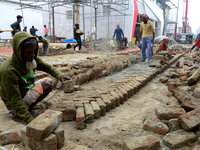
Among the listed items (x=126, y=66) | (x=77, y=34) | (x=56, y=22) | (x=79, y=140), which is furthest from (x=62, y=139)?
(x=56, y=22)

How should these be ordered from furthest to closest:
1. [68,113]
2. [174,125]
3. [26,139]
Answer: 1. [68,113]
2. [174,125]
3. [26,139]

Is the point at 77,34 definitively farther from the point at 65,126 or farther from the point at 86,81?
the point at 65,126

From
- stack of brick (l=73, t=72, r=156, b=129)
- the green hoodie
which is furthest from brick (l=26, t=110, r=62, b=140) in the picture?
stack of brick (l=73, t=72, r=156, b=129)

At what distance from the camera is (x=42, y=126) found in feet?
4.69

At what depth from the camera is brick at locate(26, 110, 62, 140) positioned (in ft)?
4.57

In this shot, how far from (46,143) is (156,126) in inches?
49.3

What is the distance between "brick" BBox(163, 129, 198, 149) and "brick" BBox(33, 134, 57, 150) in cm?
113

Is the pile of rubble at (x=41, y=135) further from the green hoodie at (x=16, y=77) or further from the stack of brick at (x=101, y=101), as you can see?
the stack of brick at (x=101, y=101)

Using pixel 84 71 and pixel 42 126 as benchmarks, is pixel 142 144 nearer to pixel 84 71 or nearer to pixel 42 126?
pixel 42 126

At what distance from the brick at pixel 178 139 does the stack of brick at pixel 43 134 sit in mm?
1081

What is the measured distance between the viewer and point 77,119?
81.9 inches

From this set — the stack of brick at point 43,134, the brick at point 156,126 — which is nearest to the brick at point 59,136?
the stack of brick at point 43,134

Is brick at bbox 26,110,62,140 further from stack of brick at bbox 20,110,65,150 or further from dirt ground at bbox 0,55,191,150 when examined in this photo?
dirt ground at bbox 0,55,191,150

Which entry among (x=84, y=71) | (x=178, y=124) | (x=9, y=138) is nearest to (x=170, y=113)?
(x=178, y=124)
